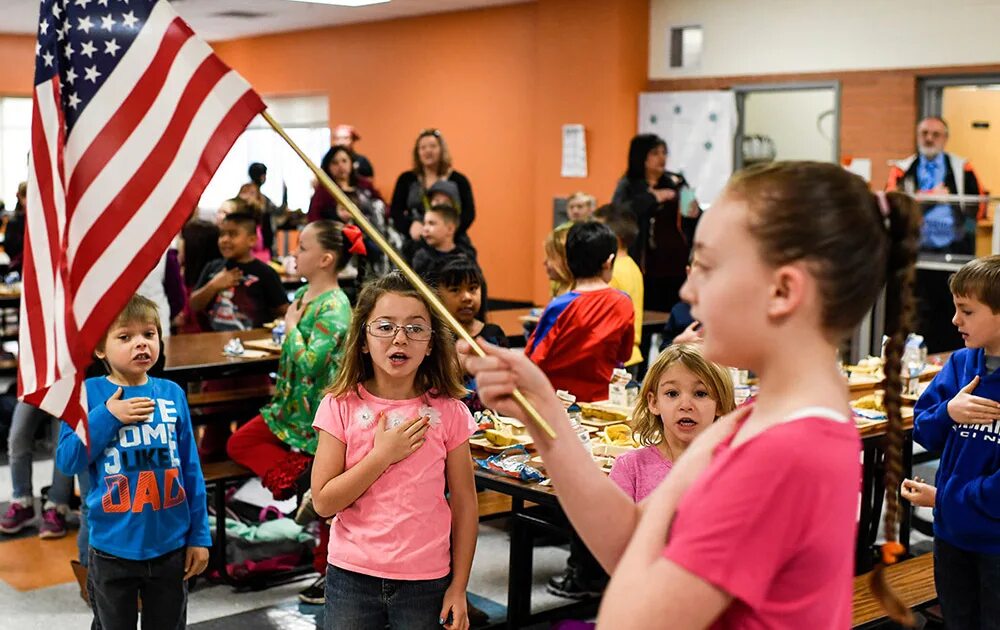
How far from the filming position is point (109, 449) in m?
3.40

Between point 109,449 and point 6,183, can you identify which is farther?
point 6,183

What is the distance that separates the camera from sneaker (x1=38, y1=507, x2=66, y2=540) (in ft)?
18.7

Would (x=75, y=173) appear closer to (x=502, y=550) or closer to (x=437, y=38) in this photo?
(x=502, y=550)

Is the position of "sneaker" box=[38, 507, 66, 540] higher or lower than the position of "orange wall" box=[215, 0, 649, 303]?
lower

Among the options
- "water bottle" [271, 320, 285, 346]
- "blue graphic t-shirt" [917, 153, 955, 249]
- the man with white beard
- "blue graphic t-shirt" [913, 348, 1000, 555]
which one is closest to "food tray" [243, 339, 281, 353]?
"water bottle" [271, 320, 285, 346]

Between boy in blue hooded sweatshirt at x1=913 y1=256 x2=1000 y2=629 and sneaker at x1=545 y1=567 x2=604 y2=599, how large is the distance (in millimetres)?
1844

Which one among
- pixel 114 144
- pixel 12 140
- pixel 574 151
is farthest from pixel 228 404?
pixel 12 140

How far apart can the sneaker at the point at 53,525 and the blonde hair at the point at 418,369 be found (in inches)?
123

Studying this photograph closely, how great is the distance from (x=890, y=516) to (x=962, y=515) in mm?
1995

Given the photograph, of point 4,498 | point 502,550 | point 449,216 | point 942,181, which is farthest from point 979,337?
point 942,181

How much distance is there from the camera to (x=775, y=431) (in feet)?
4.20

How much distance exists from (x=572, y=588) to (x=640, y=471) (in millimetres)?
1947

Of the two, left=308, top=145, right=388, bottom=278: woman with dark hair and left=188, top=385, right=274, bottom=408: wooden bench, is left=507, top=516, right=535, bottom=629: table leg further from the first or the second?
left=308, top=145, right=388, bottom=278: woman with dark hair

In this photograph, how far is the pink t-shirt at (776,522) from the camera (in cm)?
124
